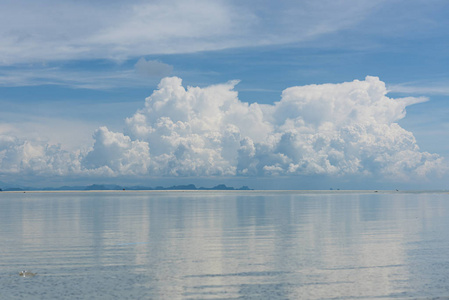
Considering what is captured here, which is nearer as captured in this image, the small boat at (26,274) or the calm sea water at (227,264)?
the calm sea water at (227,264)

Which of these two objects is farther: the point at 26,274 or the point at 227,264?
the point at 227,264

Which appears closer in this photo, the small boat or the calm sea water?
the calm sea water

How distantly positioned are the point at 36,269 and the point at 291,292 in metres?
17.2

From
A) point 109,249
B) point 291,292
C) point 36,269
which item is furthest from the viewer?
point 109,249

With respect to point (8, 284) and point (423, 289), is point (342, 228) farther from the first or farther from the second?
point (8, 284)

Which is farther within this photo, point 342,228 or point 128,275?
point 342,228

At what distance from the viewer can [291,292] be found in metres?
24.1

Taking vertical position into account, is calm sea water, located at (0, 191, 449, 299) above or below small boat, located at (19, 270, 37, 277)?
below

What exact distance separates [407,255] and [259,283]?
49.8 feet

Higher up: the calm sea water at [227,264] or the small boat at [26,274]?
the small boat at [26,274]

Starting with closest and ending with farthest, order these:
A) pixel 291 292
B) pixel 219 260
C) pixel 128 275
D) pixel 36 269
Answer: pixel 291 292 → pixel 128 275 → pixel 36 269 → pixel 219 260

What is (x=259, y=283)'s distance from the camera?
85.4 ft

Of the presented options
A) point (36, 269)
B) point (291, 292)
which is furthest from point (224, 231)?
point (291, 292)

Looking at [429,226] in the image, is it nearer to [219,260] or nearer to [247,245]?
[247,245]
